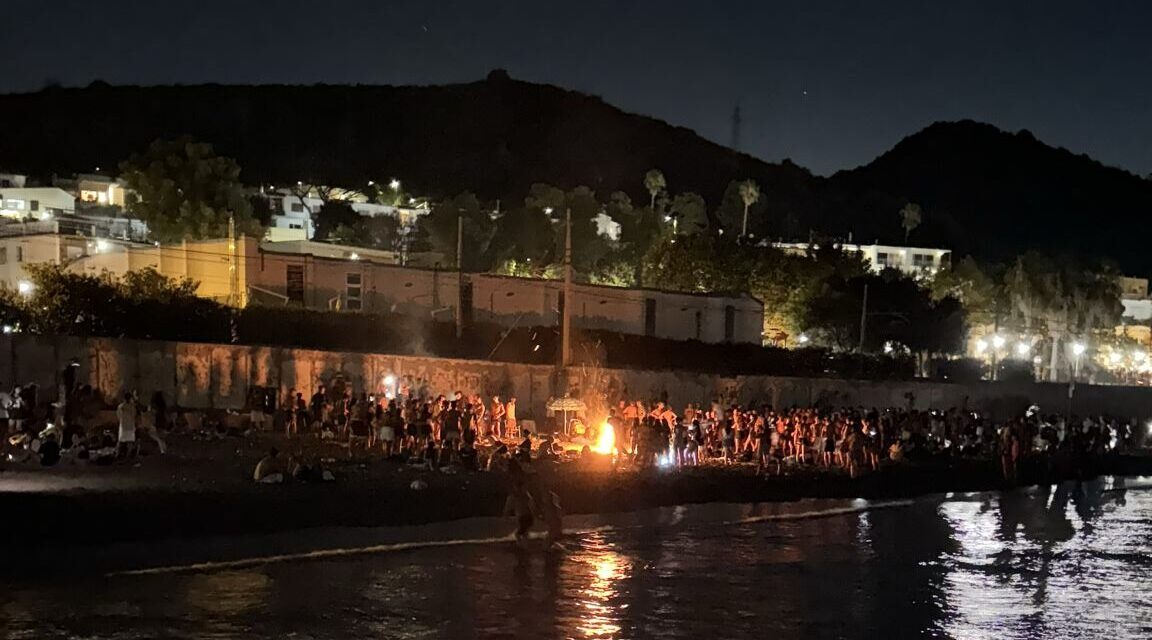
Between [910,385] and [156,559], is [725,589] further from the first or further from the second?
[910,385]

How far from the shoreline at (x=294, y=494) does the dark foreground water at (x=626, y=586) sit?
85 cm

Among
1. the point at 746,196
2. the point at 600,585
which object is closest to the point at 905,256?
the point at 746,196

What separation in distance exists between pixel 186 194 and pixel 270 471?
43479 millimetres

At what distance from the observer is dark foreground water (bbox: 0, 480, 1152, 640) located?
15531mm

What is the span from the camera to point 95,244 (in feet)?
169

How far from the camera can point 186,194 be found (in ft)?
206

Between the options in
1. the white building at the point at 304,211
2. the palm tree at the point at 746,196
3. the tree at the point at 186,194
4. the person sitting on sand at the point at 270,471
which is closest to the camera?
the person sitting on sand at the point at 270,471

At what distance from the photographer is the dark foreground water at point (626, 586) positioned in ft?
51.0

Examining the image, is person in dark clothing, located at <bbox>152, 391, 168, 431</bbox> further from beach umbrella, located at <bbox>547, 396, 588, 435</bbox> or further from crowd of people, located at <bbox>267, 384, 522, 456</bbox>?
beach umbrella, located at <bbox>547, 396, 588, 435</bbox>

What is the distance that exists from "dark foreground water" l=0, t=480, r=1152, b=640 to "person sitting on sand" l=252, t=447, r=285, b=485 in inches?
104

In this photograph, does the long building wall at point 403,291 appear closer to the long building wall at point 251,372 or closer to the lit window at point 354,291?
the lit window at point 354,291

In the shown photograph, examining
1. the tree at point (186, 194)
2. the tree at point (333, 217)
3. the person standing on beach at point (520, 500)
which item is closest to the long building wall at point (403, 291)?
the tree at point (186, 194)

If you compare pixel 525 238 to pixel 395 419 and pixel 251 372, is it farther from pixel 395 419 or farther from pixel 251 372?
pixel 395 419

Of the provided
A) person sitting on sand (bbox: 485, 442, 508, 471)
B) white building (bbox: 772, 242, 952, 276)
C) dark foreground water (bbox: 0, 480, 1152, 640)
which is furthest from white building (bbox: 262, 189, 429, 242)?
dark foreground water (bbox: 0, 480, 1152, 640)
